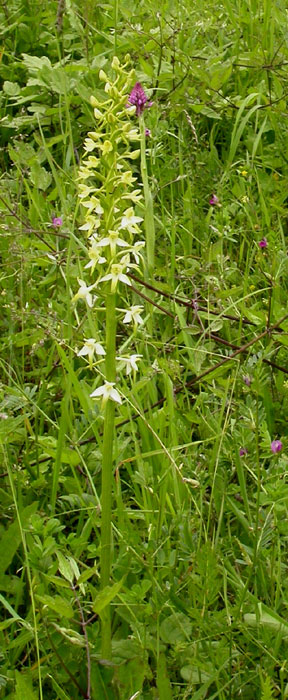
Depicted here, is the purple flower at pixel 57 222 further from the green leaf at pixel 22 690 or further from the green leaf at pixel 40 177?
the green leaf at pixel 22 690

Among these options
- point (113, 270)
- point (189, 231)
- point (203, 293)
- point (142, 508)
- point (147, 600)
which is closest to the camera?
point (113, 270)

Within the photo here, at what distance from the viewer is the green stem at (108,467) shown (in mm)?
1737

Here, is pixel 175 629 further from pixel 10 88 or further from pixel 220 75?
pixel 10 88

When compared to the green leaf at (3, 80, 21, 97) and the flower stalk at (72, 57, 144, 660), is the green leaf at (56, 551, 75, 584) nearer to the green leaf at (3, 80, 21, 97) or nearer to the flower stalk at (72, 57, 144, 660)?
the flower stalk at (72, 57, 144, 660)

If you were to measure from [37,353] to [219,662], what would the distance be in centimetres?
116

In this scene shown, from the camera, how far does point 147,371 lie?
2473 mm

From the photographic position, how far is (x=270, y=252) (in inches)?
124

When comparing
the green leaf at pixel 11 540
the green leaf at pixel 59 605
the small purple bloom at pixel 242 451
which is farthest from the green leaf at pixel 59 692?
the small purple bloom at pixel 242 451

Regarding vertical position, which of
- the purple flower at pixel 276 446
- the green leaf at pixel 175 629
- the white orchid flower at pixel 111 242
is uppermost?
the white orchid flower at pixel 111 242

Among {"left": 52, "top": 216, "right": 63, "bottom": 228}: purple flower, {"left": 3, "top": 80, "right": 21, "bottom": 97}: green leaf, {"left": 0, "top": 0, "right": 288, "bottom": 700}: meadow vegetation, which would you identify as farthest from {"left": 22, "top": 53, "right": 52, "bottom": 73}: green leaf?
{"left": 52, "top": 216, "right": 63, "bottom": 228}: purple flower

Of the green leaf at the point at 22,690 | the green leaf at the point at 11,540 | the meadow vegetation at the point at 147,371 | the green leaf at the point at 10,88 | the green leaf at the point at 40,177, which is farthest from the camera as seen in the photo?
the green leaf at the point at 10,88

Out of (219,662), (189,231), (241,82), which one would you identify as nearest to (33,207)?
(189,231)

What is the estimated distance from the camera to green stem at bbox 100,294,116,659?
1737 mm

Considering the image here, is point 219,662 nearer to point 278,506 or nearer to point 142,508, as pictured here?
point 278,506
